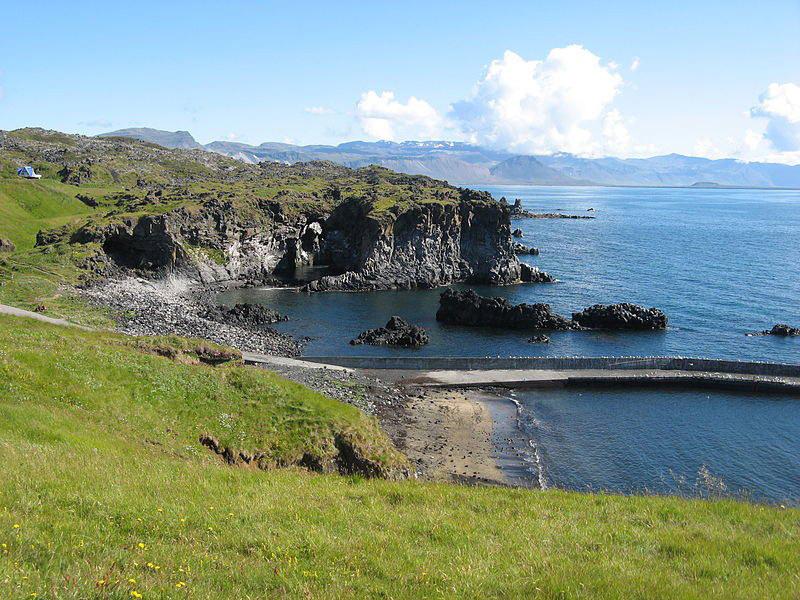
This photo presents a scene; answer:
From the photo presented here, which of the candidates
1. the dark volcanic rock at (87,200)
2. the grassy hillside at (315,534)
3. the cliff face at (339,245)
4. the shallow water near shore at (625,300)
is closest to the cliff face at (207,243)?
the cliff face at (339,245)

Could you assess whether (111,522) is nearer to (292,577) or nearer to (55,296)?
(292,577)

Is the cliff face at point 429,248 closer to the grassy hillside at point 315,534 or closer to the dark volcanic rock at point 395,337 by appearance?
the dark volcanic rock at point 395,337

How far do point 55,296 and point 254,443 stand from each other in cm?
5550

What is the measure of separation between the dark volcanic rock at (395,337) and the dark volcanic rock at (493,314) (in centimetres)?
958

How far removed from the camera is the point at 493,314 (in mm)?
81000

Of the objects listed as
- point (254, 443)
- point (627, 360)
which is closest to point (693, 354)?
point (627, 360)

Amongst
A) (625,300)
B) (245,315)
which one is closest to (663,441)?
(245,315)

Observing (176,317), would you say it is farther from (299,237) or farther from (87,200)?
(87,200)

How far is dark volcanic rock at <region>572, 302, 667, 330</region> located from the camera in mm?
79125

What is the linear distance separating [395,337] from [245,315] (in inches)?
843

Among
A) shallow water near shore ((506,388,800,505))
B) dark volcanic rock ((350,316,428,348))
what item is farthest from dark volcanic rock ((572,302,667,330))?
shallow water near shore ((506,388,800,505))

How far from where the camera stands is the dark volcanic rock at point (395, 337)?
7138 cm

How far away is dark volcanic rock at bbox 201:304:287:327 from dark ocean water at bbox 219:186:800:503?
2.60 metres

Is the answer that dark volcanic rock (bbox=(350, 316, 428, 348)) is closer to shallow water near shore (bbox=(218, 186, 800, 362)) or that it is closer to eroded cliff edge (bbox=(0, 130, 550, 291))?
shallow water near shore (bbox=(218, 186, 800, 362))
